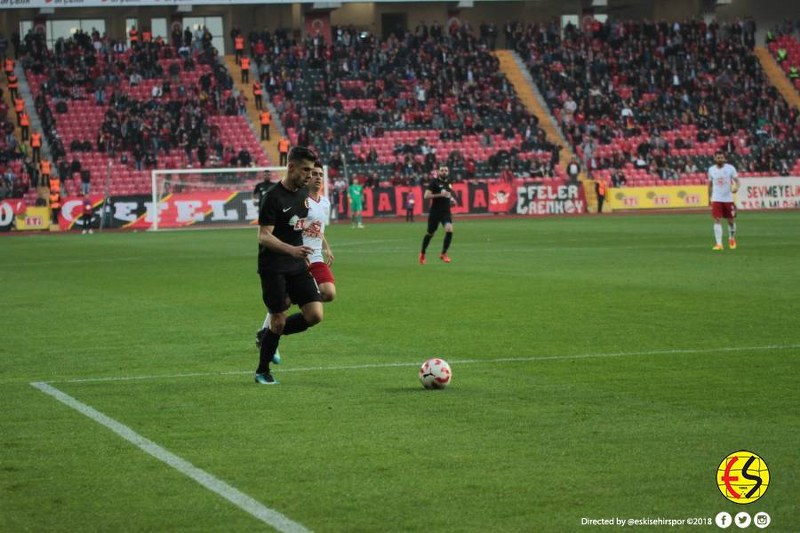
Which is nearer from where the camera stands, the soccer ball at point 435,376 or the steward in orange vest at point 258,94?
the soccer ball at point 435,376

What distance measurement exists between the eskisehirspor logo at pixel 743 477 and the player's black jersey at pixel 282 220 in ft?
15.1

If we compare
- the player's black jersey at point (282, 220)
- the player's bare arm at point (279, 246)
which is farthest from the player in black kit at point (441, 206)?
the player's bare arm at point (279, 246)

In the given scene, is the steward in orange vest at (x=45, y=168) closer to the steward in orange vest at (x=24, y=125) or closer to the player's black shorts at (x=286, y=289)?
the steward in orange vest at (x=24, y=125)

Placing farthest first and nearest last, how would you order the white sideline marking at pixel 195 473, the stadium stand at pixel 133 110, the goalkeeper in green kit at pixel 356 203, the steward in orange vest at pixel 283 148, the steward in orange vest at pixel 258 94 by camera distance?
the steward in orange vest at pixel 258 94 < the steward in orange vest at pixel 283 148 < the stadium stand at pixel 133 110 < the goalkeeper in green kit at pixel 356 203 < the white sideline marking at pixel 195 473

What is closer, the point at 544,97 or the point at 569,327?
the point at 569,327

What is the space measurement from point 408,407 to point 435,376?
77 centimetres

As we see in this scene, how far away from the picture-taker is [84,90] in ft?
187

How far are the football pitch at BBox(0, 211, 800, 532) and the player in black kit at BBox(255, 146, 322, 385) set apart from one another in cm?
47

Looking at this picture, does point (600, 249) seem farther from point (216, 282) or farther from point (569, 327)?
point (569, 327)

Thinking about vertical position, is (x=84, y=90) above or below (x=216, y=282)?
above

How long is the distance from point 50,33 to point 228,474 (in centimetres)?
5859

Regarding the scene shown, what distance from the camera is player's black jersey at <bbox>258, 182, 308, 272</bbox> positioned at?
11.0 metres

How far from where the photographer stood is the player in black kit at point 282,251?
35.6 feet

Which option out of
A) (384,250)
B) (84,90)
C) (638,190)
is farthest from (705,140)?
(384,250)
